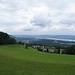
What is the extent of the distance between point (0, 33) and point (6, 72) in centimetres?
6031

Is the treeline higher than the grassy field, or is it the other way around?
the treeline

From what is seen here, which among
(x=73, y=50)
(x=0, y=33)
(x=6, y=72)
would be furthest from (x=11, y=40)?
(x=6, y=72)

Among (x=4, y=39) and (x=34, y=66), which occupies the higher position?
(x=4, y=39)

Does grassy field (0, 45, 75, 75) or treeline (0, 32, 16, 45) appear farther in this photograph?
treeline (0, 32, 16, 45)

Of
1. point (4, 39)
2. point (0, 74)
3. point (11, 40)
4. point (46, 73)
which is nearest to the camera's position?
point (0, 74)

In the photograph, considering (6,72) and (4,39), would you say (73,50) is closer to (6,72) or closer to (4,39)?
(4,39)

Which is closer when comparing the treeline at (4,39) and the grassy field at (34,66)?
the grassy field at (34,66)

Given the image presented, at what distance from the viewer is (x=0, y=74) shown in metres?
15.1

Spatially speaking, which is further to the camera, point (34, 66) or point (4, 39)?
point (4, 39)

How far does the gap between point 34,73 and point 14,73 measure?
1502 mm

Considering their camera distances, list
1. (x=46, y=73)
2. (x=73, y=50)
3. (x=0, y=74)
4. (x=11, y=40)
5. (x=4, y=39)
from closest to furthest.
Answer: (x=0, y=74)
(x=46, y=73)
(x=73, y=50)
(x=4, y=39)
(x=11, y=40)

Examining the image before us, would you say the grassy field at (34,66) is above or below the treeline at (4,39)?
below

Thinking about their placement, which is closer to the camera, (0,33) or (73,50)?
(73,50)

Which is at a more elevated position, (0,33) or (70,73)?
(0,33)
